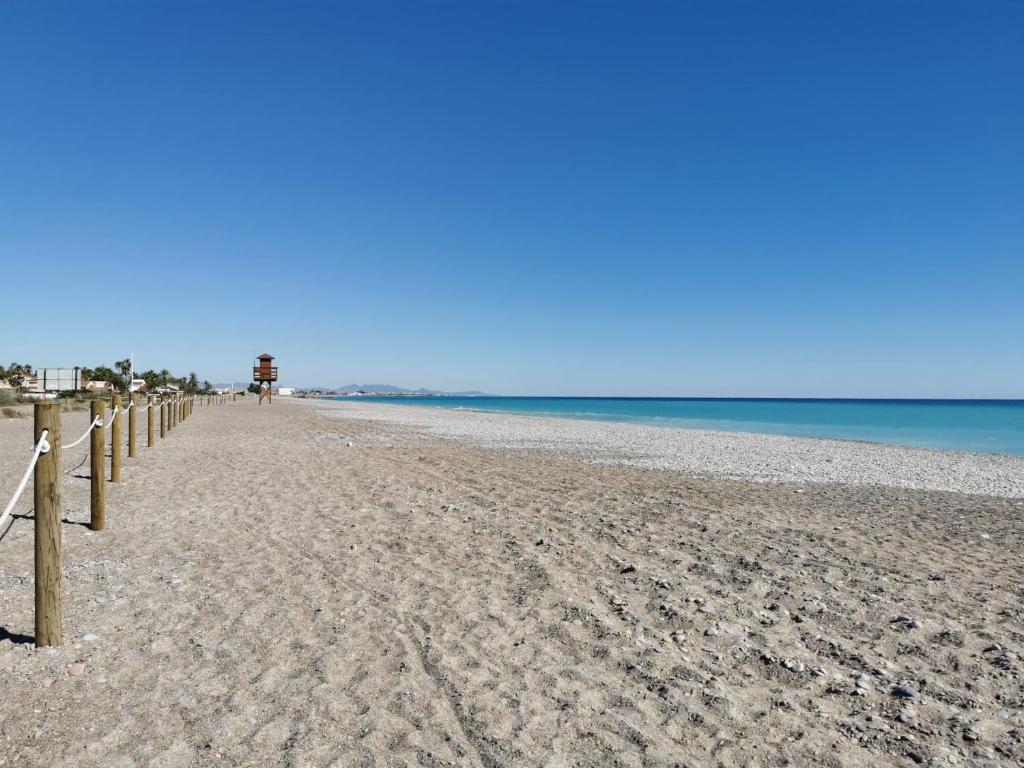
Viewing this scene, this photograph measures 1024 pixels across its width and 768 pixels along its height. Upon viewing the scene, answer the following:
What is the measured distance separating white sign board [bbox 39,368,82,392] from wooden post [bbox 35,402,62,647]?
1899 inches

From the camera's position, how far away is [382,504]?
901cm

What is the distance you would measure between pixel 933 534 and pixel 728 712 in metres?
6.09

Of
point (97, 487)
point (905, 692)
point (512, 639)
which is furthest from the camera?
point (97, 487)

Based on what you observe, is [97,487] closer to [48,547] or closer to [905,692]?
[48,547]

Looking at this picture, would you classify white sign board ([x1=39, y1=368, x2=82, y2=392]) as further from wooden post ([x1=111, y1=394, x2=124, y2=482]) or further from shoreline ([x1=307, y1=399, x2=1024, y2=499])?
wooden post ([x1=111, y1=394, x2=124, y2=482])

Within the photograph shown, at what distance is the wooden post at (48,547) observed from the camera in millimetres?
4008

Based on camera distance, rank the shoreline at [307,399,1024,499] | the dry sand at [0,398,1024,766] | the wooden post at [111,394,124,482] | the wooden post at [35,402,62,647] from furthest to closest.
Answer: the shoreline at [307,399,1024,499] < the wooden post at [111,394,124,482] < the wooden post at [35,402,62,647] < the dry sand at [0,398,1024,766]

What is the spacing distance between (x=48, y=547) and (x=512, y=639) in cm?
305

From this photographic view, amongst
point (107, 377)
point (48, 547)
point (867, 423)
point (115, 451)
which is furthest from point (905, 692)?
point (107, 377)

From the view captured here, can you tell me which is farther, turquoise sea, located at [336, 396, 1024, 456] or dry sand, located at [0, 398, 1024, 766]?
turquoise sea, located at [336, 396, 1024, 456]

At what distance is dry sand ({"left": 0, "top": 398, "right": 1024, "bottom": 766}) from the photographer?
3.22 metres

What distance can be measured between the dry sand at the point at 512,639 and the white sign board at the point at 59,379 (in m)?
43.0

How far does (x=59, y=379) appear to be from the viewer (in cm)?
4406

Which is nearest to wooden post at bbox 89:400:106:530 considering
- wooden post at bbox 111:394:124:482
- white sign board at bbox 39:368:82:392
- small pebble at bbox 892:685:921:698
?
wooden post at bbox 111:394:124:482
